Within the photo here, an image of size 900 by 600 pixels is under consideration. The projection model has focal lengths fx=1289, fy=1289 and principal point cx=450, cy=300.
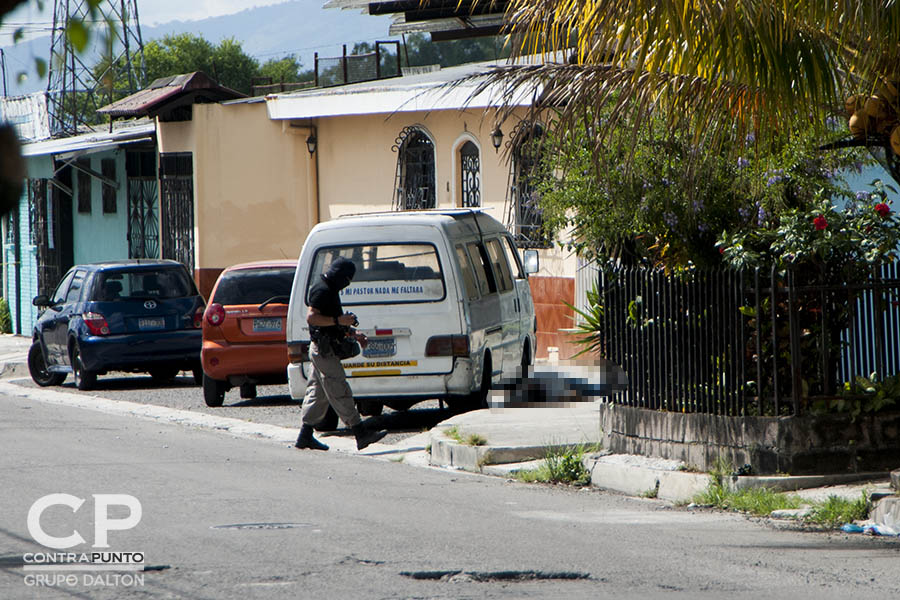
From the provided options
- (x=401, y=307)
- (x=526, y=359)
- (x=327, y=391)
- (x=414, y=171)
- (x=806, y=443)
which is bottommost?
(x=806, y=443)

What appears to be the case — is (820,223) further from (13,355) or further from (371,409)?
(13,355)

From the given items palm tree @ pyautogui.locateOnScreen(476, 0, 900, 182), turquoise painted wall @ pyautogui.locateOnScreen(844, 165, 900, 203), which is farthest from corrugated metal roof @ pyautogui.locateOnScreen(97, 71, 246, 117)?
palm tree @ pyautogui.locateOnScreen(476, 0, 900, 182)

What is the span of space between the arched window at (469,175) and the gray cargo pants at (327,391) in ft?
30.9

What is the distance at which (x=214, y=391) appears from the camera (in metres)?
16.1

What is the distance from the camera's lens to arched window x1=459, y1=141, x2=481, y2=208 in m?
21.0

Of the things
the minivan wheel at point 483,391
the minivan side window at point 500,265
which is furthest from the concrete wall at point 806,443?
the minivan side window at point 500,265

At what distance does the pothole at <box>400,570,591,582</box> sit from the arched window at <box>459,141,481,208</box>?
48.2 feet

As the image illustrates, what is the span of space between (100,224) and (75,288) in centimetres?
1148

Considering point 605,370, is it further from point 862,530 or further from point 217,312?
point 217,312

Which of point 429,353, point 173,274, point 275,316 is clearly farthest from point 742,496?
point 173,274

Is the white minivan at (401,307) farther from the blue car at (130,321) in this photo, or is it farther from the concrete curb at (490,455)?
the blue car at (130,321)

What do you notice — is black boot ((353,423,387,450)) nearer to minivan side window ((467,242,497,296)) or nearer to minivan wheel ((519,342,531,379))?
minivan side window ((467,242,497,296))

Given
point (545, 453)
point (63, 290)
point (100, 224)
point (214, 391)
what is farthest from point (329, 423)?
point (100, 224)

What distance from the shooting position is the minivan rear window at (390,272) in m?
12.9
